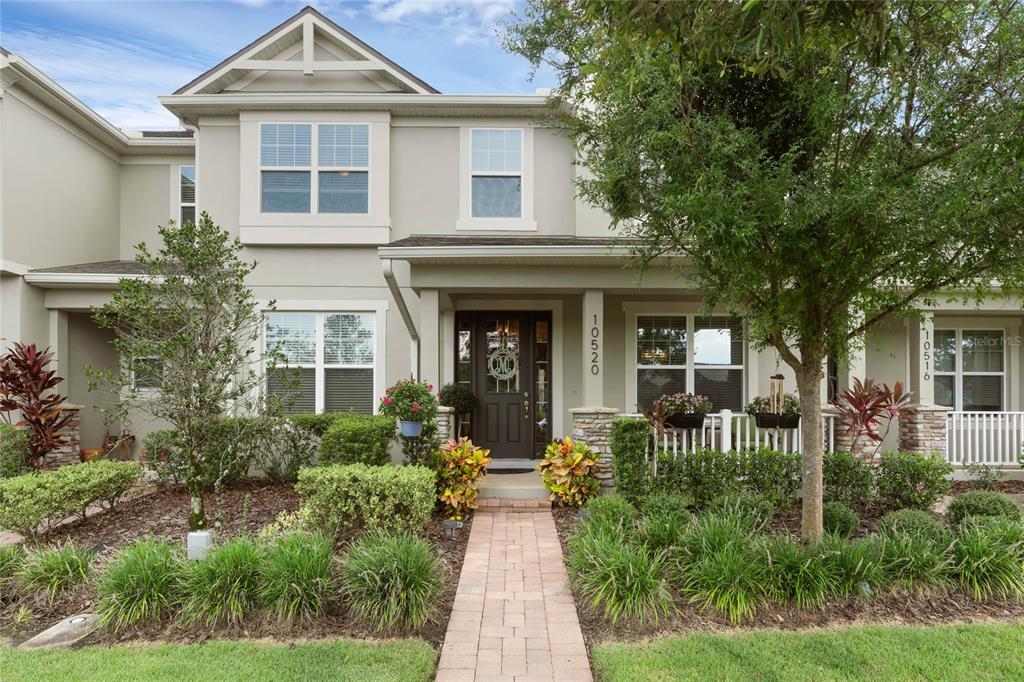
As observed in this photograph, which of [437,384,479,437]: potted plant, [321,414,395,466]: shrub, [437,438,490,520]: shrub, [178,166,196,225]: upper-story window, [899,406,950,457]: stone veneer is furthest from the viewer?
[178,166,196,225]: upper-story window

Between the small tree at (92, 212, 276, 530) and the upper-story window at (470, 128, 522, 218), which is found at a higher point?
the upper-story window at (470, 128, 522, 218)

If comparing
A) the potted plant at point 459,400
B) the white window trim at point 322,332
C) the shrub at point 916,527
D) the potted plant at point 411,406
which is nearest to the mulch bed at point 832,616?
the shrub at point 916,527

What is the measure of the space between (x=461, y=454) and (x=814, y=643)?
402 centimetres

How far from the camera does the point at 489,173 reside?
8945 mm

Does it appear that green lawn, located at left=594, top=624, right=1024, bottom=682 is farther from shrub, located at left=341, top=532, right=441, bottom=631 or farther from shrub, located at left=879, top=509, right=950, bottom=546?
shrub, located at left=341, top=532, right=441, bottom=631

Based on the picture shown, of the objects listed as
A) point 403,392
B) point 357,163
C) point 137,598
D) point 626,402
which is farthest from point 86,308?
point 626,402

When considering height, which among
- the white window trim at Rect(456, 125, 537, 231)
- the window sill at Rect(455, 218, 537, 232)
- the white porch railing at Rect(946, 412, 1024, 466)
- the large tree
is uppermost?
the white window trim at Rect(456, 125, 537, 231)

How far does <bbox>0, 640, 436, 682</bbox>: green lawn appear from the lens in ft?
10.3

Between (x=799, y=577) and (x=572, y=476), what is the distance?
299 centimetres

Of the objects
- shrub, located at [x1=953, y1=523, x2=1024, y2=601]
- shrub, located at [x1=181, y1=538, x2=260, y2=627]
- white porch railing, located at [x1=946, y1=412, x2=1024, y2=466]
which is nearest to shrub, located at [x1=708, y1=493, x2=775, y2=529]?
shrub, located at [x1=953, y1=523, x2=1024, y2=601]

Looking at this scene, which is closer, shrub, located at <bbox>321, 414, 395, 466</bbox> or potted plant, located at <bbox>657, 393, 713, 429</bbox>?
shrub, located at <bbox>321, 414, 395, 466</bbox>

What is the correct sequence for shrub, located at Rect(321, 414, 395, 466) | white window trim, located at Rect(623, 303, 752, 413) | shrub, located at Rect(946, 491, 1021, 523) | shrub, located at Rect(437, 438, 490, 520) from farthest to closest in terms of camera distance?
white window trim, located at Rect(623, 303, 752, 413)
shrub, located at Rect(437, 438, 490, 520)
shrub, located at Rect(321, 414, 395, 466)
shrub, located at Rect(946, 491, 1021, 523)

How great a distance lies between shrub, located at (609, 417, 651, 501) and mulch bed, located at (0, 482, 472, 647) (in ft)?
6.25

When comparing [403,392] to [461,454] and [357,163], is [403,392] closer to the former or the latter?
[461,454]
